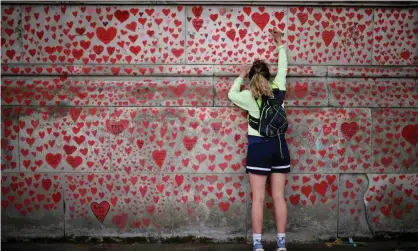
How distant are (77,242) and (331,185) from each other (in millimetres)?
3285

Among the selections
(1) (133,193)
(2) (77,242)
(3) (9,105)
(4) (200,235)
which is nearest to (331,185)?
(4) (200,235)

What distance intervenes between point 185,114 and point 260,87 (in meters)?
1.09

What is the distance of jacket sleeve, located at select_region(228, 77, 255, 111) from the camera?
4648 mm

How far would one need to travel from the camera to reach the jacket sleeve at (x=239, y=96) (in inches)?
183

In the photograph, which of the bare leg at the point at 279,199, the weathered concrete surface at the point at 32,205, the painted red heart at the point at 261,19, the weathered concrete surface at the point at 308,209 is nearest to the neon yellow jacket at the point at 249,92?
the painted red heart at the point at 261,19

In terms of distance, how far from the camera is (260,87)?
450 centimetres

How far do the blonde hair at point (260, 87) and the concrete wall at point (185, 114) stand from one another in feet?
2.03

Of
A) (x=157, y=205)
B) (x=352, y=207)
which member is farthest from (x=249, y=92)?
(x=352, y=207)

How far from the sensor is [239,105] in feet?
15.8

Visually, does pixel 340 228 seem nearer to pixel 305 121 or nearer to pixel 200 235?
pixel 305 121

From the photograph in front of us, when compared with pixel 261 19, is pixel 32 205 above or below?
below

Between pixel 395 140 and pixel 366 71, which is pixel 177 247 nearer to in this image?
pixel 395 140

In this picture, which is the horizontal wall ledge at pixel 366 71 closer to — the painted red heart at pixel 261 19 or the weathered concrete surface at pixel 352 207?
the painted red heart at pixel 261 19

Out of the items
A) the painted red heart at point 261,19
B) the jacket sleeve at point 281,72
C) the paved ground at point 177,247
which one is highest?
the painted red heart at point 261,19
